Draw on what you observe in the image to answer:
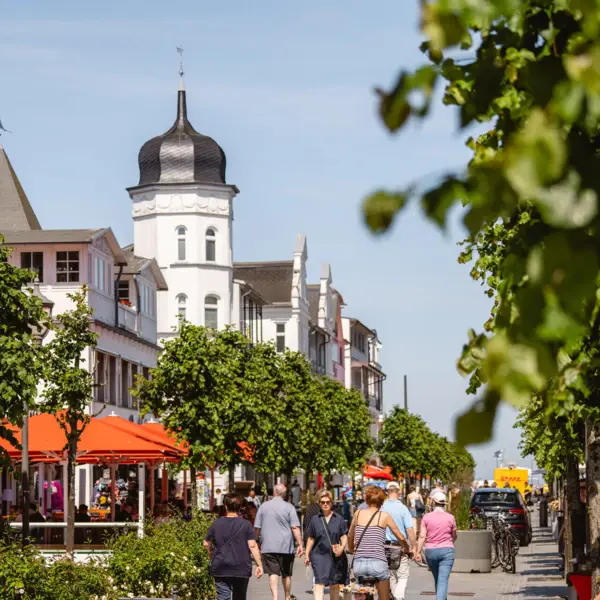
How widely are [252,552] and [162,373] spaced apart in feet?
59.2

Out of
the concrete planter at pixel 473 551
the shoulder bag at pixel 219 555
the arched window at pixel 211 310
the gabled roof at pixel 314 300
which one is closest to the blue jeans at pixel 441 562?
the shoulder bag at pixel 219 555

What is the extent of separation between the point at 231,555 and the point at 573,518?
10.9 metres

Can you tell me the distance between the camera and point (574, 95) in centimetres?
263

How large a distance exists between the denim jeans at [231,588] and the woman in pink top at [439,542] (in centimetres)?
316

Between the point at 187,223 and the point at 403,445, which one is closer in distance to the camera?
the point at 187,223

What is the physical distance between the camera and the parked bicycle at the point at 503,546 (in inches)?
1293

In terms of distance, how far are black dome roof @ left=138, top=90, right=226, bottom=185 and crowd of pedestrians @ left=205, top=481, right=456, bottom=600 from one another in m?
54.6

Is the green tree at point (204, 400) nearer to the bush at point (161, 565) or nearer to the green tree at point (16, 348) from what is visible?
the bush at point (161, 565)

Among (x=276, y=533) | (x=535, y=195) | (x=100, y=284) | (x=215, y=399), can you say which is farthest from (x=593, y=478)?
(x=100, y=284)

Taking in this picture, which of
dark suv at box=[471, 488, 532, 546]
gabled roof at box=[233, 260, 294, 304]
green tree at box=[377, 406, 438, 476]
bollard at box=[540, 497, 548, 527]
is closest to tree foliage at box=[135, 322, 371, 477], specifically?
dark suv at box=[471, 488, 532, 546]

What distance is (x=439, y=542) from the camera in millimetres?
19406

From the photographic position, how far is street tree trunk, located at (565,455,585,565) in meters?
25.9

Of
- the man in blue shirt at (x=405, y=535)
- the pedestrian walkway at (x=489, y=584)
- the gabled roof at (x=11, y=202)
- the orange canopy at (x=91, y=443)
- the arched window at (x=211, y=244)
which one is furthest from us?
the arched window at (x=211, y=244)

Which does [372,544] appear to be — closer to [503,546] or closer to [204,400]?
[503,546]
